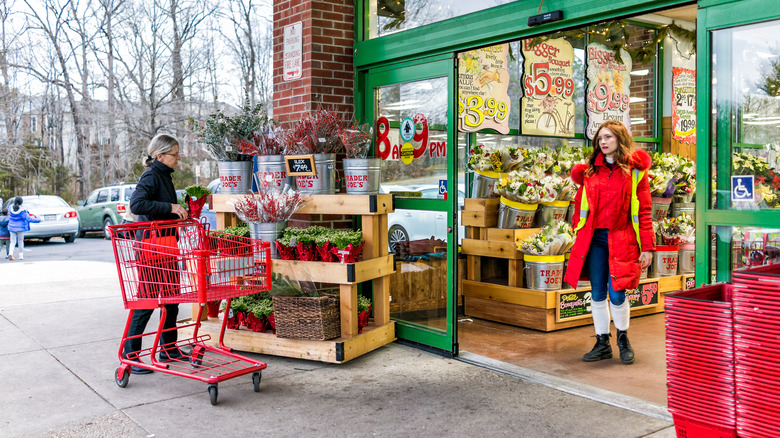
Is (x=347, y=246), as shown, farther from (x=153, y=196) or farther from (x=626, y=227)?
(x=626, y=227)

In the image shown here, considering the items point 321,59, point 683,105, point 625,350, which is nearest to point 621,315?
point 625,350

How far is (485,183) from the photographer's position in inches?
272

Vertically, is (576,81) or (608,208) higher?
(576,81)

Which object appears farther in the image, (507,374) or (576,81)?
(576,81)

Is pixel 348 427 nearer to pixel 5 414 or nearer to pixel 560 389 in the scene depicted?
pixel 560 389

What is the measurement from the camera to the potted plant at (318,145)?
17.5 ft

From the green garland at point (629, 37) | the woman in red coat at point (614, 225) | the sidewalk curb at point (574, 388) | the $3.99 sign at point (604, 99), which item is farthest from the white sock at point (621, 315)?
the green garland at point (629, 37)

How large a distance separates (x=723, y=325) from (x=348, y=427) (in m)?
2.02

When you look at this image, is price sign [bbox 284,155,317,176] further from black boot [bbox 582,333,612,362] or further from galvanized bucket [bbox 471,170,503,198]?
black boot [bbox 582,333,612,362]

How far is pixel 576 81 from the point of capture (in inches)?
327

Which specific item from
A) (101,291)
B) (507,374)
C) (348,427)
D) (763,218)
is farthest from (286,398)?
(101,291)

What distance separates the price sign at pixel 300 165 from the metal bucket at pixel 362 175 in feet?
0.90

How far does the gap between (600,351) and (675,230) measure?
246 cm

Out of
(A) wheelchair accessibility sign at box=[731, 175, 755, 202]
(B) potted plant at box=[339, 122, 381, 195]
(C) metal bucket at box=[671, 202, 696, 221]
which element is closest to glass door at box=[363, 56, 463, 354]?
(B) potted plant at box=[339, 122, 381, 195]
